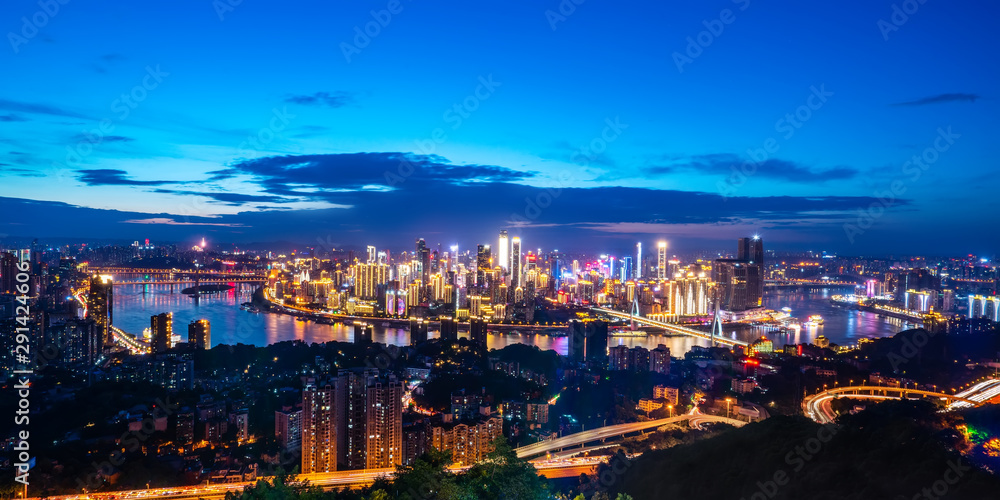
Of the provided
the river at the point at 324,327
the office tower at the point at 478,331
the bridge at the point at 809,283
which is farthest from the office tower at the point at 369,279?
the bridge at the point at 809,283

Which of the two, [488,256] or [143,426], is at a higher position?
[488,256]

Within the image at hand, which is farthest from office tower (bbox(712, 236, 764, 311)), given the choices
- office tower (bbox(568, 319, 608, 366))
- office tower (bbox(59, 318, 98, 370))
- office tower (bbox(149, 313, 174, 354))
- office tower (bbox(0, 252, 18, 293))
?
office tower (bbox(0, 252, 18, 293))

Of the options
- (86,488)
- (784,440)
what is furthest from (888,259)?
(86,488)

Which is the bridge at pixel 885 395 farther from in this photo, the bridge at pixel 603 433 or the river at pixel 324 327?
the river at pixel 324 327

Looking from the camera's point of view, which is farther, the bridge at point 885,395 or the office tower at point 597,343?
the office tower at point 597,343

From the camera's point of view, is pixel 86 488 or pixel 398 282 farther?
pixel 398 282

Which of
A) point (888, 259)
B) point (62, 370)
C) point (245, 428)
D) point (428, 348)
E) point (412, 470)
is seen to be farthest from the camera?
point (888, 259)

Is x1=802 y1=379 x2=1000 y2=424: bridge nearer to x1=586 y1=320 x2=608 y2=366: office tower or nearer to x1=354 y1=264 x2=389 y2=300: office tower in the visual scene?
x1=586 y1=320 x2=608 y2=366: office tower

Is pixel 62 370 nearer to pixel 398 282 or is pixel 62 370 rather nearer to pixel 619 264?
pixel 398 282
